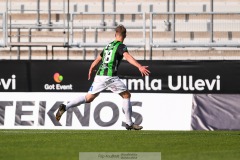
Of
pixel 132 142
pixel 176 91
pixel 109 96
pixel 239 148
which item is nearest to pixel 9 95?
pixel 109 96

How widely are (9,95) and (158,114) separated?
3.44m

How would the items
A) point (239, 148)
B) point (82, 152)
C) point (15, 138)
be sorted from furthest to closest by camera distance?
point (15, 138) < point (239, 148) < point (82, 152)

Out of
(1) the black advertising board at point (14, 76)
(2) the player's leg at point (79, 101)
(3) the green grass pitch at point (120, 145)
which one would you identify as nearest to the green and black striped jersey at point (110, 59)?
(2) the player's leg at point (79, 101)

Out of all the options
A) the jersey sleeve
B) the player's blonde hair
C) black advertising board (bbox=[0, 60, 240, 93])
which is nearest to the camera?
the player's blonde hair

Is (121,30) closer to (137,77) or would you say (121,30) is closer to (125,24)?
(137,77)

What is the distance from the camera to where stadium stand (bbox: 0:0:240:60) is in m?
23.1

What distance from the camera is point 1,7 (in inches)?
1045

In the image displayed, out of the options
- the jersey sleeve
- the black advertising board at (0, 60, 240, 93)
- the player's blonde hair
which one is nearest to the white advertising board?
the black advertising board at (0, 60, 240, 93)

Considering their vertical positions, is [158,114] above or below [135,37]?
below

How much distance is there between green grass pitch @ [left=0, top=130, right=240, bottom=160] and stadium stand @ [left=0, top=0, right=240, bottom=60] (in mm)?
6549

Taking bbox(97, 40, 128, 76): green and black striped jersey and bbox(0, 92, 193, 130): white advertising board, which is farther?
bbox(0, 92, 193, 130): white advertising board

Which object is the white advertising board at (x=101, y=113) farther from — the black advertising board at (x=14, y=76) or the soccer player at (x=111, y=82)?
the soccer player at (x=111, y=82)

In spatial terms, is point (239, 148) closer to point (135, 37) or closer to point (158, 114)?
point (158, 114)

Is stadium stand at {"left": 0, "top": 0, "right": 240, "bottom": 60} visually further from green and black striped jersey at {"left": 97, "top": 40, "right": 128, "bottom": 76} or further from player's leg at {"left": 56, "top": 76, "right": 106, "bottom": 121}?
player's leg at {"left": 56, "top": 76, "right": 106, "bottom": 121}
